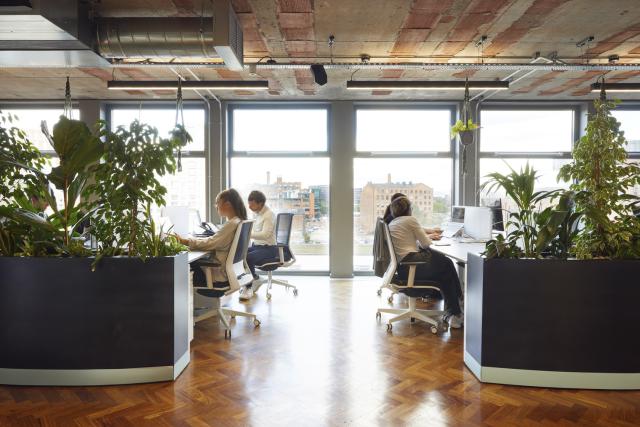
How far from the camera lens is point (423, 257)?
3.72 m

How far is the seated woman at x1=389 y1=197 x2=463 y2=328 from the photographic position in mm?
3779

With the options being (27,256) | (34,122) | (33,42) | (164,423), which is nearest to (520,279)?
(164,423)

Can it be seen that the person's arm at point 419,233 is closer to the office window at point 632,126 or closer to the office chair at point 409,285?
the office chair at point 409,285

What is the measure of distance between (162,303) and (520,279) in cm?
230

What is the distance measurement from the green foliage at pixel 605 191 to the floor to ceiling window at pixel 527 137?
4202mm

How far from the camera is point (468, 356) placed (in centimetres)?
306

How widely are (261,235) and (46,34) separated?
291 cm

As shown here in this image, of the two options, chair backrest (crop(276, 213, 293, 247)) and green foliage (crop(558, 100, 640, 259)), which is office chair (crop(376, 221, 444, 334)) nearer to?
green foliage (crop(558, 100, 640, 259))

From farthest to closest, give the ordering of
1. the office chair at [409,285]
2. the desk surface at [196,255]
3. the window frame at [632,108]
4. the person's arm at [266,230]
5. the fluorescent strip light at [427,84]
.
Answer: the window frame at [632,108]
the person's arm at [266,230]
the fluorescent strip light at [427,84]
the office chair at [409,285]
the desk surface at [196,255]

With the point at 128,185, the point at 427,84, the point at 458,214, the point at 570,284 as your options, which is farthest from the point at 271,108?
the point at 570,284

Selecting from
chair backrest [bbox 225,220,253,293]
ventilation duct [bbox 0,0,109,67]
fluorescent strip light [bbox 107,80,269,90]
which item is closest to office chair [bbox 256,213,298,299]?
chair backrest [bbox 225,220,253,293]

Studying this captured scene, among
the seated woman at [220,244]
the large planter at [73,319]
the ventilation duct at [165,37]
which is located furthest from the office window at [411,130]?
the large planter at [73,319]

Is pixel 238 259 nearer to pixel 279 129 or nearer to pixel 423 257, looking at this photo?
pixel 423 257

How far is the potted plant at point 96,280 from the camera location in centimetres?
268
